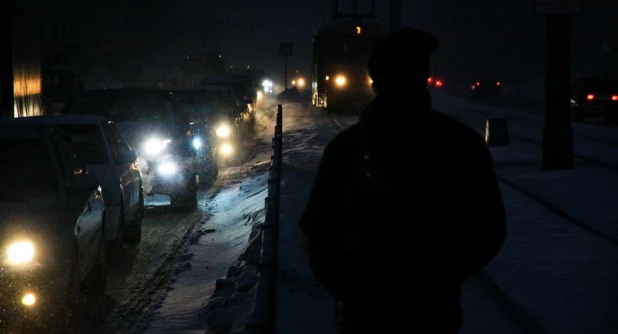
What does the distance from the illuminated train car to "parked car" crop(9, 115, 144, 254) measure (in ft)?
88.7

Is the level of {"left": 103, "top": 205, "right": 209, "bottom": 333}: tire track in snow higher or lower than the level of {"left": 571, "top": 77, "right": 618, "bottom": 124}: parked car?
lower

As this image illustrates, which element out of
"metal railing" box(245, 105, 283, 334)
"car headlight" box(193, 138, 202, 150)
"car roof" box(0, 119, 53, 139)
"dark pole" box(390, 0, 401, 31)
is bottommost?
"car headlight" box(193, 138, 202, 150)

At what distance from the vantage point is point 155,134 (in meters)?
15.1

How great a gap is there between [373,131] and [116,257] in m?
8.32

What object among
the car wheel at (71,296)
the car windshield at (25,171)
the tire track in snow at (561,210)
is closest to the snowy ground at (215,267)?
the car wheel at (71,296)

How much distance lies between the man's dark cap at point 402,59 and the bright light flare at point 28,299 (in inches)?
193

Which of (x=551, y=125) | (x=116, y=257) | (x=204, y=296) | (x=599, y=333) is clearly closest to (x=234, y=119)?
(x=551, y=125)

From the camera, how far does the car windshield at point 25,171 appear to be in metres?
7.87

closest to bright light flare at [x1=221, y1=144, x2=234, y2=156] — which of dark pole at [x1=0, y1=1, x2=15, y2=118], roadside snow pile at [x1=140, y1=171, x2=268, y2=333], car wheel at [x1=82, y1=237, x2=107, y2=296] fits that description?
dark pole at [x1=0, y1=1, x2=15, y2=118]

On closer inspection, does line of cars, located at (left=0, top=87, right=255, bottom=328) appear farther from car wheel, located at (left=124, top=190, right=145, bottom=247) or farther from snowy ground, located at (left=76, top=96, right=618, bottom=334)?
snowy ground, located at (left=76, top=96, right=618, bottom=334)

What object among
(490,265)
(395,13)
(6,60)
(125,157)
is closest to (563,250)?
(490,265)

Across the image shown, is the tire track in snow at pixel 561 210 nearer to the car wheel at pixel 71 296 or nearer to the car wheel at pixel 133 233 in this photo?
the car wheel at pixel 133 233

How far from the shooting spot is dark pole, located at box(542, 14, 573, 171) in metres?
15.9

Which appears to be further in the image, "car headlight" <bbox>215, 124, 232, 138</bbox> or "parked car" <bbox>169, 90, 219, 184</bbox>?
"car headlight" <bbox>215, 124, 232, 138</bbox>
